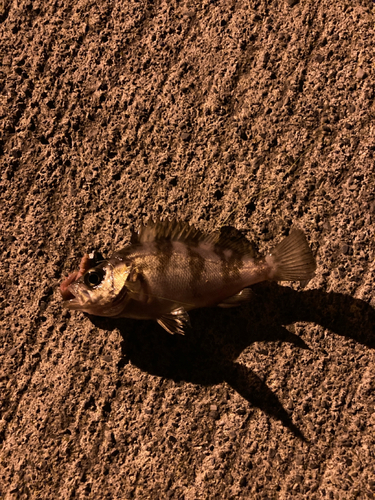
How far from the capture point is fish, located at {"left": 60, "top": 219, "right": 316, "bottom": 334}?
163 cm

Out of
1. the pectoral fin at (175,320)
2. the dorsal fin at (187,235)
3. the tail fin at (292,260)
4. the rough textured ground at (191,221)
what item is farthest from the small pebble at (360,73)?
the pectoral fin at (175,320)

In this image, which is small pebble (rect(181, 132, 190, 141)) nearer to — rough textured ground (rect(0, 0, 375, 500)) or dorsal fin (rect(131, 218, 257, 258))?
rough textured ground (rect(0, 0, 375, 500))

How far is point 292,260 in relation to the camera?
1.72 m

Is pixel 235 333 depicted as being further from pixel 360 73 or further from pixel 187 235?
pixel 360 73

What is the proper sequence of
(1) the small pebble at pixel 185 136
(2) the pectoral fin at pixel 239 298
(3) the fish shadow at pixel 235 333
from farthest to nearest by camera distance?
(1) the small pebble at pixel 185 136 < (3) the fish shadow at pixel 235 333 < (2) the pectoral fin at pixel 239 298

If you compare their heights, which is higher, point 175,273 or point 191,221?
point 191,221

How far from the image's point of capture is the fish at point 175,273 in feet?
5.35

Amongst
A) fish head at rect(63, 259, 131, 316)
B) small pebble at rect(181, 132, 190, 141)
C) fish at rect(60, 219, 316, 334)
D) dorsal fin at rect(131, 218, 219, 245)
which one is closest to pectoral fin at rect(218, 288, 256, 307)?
fish at rect(60, 219, 316, 334)

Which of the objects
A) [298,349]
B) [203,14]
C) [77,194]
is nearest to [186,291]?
[298,349]

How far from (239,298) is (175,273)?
33 centimetres

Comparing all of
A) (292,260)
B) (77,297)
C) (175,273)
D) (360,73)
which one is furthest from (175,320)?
(360,73)

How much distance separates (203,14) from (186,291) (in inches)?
58.2

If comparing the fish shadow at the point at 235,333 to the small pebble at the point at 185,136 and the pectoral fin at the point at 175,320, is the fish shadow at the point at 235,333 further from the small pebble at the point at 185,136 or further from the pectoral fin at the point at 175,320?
the small pebble at the point at 185,136

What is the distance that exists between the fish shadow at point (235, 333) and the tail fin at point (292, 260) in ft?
0.59
